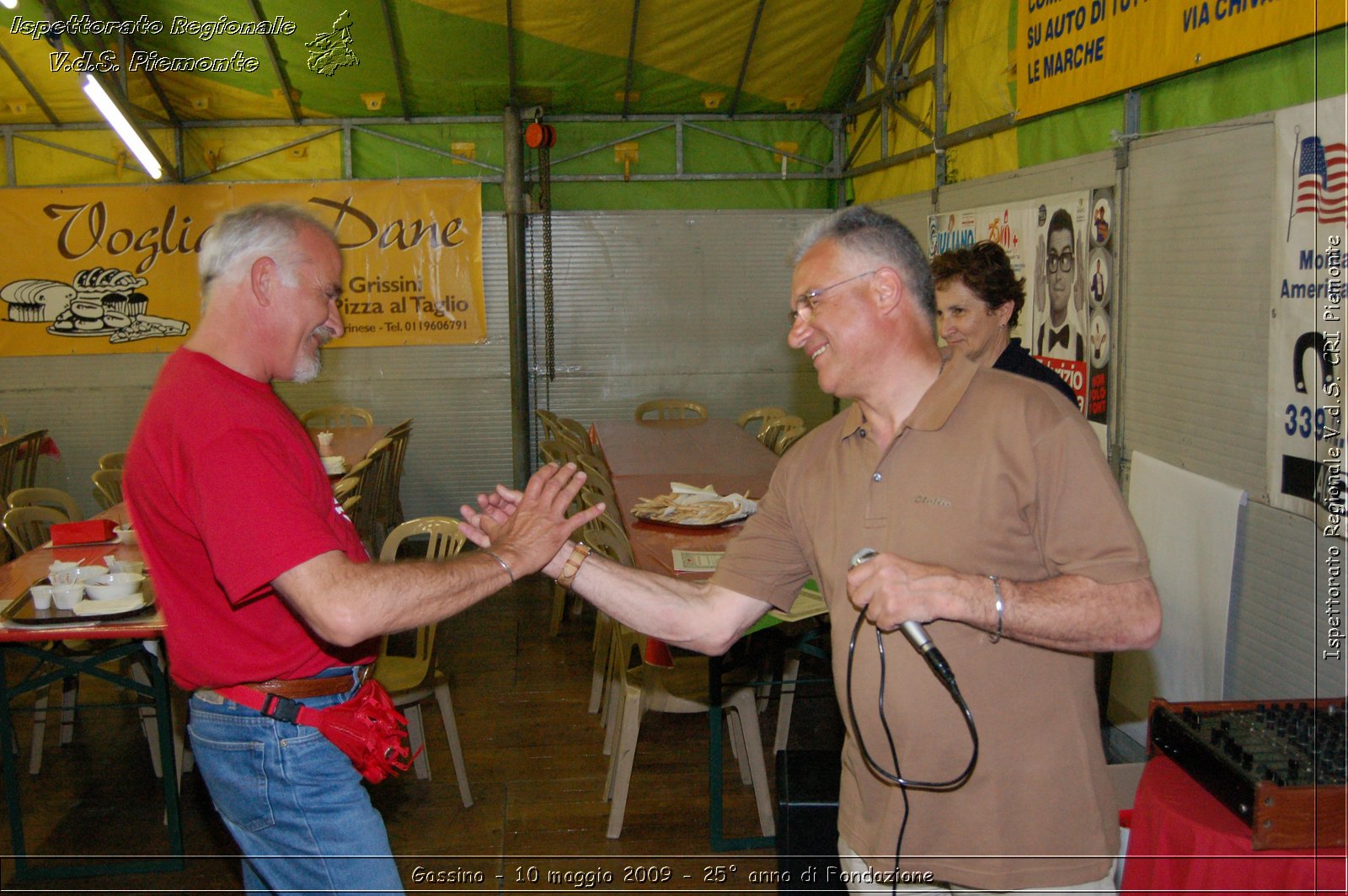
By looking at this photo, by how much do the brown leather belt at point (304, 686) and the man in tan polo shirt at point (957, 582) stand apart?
98 cm

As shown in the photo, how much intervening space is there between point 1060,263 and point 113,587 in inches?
160

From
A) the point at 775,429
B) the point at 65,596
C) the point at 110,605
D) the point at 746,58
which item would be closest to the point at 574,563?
the point at 110,605

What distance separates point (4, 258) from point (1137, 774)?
870 centimetres

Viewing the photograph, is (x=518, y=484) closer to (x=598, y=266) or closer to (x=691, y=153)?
(x=598, y=266)

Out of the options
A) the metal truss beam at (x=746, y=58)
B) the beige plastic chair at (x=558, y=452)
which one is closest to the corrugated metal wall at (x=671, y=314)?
the metal truss beam at (x=746, y=58)

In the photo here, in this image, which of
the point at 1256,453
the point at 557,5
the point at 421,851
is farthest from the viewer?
the point at 557,5

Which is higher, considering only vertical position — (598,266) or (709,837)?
(598,266)

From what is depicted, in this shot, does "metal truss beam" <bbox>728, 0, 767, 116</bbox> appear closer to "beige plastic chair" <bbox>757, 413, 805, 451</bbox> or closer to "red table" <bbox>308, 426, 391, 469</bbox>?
"beige plastic chair" <bbox>757, 413, 805, 451</bbox>

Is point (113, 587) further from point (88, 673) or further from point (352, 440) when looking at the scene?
point (352, 440)

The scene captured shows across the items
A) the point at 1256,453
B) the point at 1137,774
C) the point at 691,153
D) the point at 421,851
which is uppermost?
the point at 691,153

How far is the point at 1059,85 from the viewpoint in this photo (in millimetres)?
4715

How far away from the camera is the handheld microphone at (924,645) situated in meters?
1.58

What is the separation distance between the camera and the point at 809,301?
6.15 feet

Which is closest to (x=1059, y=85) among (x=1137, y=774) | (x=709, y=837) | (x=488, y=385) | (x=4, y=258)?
(x=1137, y=774)
